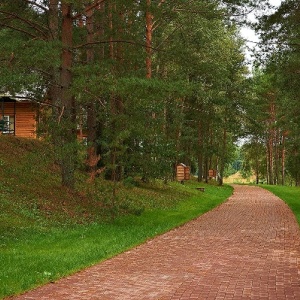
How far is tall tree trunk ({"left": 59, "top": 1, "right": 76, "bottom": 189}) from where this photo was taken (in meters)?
17.0

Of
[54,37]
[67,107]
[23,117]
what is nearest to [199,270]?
[67,107]

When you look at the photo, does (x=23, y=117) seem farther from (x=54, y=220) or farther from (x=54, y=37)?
(x=54, y=220)

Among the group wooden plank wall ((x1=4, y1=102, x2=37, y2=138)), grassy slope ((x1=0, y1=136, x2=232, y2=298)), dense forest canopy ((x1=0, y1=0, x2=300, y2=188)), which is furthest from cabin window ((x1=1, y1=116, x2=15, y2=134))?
dense forest canopy ((x1=0, y1=0, x2=300, y2=188))

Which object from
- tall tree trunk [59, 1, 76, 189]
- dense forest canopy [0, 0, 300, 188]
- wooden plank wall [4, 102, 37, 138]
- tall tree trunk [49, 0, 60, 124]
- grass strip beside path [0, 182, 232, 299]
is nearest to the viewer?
grass strip beside path [0, 182, 232, 299]

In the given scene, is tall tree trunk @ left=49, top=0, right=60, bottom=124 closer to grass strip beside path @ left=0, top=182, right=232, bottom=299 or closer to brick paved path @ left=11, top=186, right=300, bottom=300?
grass strip beside path @ left=0, top=182, right=232, bottom=299

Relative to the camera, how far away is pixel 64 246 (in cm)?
1255

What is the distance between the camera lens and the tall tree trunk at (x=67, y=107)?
17.0 metres

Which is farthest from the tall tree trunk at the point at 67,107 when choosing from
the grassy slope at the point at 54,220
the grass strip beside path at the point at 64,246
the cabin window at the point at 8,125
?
the cabin window at the point at 8,125

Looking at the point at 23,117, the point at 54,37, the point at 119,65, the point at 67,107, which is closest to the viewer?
the point at 54,37

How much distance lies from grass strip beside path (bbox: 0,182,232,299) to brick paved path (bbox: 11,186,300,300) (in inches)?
14.7

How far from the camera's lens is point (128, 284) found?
844cm

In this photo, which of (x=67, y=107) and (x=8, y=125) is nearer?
(x=67, y=107)

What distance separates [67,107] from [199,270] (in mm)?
10393

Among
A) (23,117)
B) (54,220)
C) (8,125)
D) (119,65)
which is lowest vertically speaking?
(54,220)
